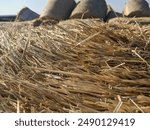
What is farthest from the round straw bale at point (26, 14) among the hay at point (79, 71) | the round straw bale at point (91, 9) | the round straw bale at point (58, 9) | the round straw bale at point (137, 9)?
the hay at point (79, 71)

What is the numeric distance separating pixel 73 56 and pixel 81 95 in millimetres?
448

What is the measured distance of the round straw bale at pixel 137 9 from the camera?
938 cm

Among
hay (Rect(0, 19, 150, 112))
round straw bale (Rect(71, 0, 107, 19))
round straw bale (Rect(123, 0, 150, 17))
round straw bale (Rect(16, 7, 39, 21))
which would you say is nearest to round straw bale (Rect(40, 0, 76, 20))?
round straw bale (Rect(71, 0, 107, 19))

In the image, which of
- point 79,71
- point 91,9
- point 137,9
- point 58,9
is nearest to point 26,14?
point 58,9

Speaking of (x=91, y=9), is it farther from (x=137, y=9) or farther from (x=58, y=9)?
(x=137, y=9)

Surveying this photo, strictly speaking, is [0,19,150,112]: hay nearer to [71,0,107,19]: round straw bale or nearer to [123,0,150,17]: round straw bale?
[71,0,107,19]: round straw bale

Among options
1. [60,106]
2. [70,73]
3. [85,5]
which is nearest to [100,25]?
[70,73]

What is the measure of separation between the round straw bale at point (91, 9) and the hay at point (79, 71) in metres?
5.63

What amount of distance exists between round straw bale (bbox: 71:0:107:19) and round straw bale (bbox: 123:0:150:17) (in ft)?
1.74

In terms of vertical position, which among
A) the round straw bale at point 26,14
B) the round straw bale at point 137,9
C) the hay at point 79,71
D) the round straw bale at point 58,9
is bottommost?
the round straw bale at point 26,14

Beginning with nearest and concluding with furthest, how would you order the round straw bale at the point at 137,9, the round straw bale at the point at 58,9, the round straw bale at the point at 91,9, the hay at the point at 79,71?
the hay at the point at 79,71, the round straw bale at the point at 91,9, the round straw bale at the point at 58,9, the round straw bale at the point at 137,9

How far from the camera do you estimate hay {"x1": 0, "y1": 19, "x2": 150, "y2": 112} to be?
2.46 meters

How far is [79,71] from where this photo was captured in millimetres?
2730

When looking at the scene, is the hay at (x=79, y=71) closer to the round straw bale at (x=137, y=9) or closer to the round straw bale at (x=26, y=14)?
the round straw bale at (x=137, y=9)
